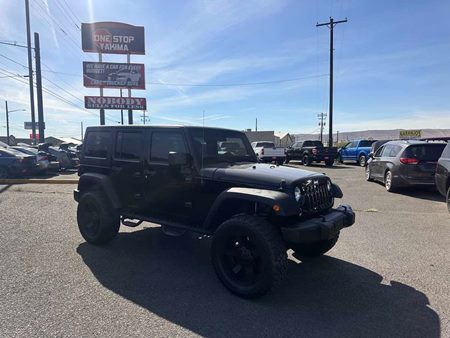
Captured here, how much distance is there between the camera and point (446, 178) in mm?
7812

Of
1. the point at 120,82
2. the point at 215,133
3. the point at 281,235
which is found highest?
the point at 120,82

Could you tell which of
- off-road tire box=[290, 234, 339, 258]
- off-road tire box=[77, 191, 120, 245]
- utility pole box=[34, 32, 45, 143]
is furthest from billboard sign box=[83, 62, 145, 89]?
off-road tire box=[290, 234, 339, 258]

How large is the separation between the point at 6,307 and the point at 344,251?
446cm

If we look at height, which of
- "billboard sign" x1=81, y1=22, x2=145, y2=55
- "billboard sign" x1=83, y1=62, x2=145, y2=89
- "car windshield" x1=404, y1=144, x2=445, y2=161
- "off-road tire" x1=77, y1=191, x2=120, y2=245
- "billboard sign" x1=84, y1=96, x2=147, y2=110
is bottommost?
"off-road tire" x1=77, y1=191, x2=120, y2=245

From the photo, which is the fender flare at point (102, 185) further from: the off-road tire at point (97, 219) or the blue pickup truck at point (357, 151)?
the blue pickup truck at point (357, 151)

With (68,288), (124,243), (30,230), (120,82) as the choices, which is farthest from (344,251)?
A: (120,82)

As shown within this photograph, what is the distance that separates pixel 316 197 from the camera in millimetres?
4188

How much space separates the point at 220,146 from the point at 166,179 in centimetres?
91

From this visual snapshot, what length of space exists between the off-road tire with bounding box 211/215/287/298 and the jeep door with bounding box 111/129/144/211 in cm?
175

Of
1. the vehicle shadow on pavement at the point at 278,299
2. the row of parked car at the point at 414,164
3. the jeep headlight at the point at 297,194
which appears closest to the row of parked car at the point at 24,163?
the vehicle shadow on pavement at the point at 278,299

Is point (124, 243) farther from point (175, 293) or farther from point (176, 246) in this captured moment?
point (175, 293)

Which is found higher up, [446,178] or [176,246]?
[446,178]

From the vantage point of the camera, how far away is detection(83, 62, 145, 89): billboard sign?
23016 millimetres

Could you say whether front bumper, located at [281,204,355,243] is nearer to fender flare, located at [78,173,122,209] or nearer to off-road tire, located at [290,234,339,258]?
off-road tire, located at [290,234,339,258]
